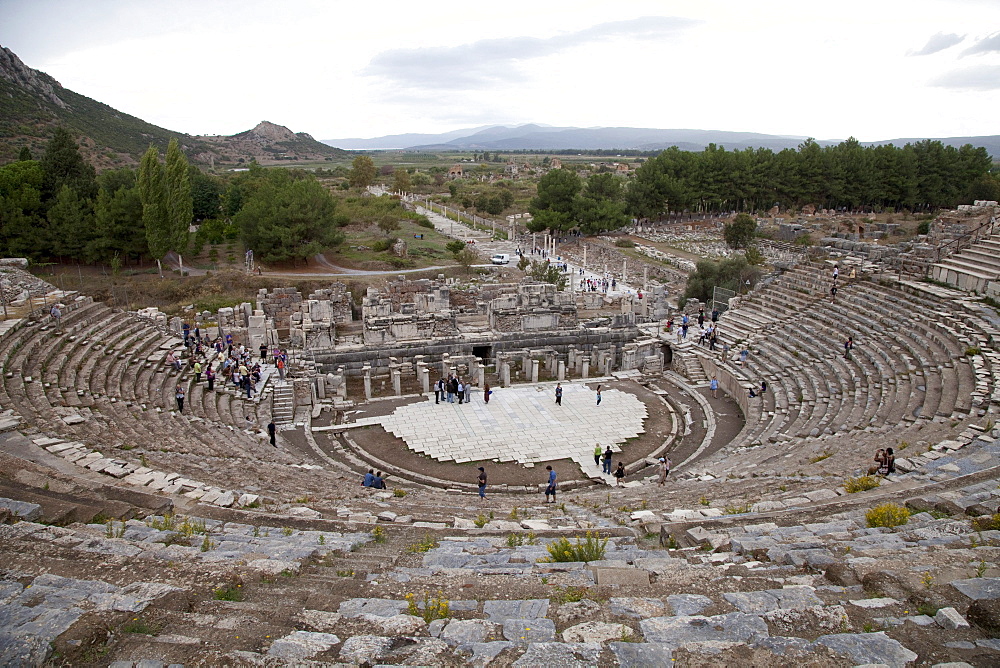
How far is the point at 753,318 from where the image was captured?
2641 cm

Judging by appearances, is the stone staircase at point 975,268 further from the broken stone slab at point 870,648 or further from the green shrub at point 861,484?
the broken stone slab at point 870,648

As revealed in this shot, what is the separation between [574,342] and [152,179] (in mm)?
25141

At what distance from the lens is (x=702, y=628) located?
5.85m

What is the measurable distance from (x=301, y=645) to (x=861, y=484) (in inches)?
391

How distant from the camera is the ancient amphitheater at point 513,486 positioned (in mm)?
5777

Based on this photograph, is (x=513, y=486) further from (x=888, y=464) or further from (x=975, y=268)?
(x=975, y=268)

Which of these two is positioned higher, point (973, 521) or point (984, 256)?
point (984, 256)

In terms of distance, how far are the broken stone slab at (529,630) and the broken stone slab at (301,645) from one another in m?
1.55

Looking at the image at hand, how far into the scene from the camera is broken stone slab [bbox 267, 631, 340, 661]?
5355 millimetres

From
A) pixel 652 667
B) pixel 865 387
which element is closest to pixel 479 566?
pixel 652 667

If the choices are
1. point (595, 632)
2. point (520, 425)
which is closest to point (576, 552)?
point (595, 632)

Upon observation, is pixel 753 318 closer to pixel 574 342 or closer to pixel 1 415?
pixel 574 342

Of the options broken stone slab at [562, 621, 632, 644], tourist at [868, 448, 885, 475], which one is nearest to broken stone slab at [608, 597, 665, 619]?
broken stone slab at [562, 621, 632, 644]

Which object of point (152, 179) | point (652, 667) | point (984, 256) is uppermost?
point (152, 179)
